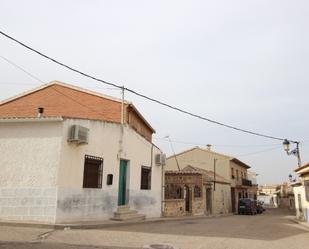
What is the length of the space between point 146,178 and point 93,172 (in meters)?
5.19

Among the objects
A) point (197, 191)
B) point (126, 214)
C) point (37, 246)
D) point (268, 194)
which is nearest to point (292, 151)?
point (197, 191)

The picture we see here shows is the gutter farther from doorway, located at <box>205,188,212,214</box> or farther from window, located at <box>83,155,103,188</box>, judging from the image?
doorway, located at <box>205,188,212,214</box>

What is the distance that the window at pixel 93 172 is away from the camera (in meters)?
15.1

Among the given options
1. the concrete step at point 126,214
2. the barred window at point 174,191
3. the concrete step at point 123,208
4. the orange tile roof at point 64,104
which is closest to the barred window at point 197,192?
the barred window at point 174,191

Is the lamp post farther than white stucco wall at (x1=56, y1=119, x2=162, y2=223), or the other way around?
the lamp post

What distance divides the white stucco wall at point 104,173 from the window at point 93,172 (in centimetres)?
20

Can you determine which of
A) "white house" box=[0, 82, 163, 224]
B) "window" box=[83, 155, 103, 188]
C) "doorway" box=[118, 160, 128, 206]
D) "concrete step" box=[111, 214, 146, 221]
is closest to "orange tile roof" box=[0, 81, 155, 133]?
"white house" box=[0, 82, 163, 224]

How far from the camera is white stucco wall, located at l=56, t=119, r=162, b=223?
13953 mm

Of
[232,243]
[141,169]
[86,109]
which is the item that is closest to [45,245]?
[232,243]

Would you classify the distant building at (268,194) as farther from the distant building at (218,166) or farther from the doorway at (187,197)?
the doorway at (187,197)

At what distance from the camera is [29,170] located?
13727 mm

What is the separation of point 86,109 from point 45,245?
13.9 metres

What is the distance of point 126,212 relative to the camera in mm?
16703

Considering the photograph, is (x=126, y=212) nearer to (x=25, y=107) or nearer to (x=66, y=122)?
(x=66, y=122)
